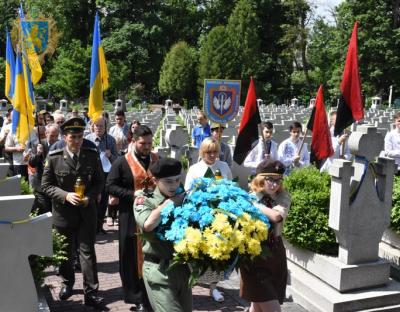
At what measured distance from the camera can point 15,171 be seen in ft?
31.6

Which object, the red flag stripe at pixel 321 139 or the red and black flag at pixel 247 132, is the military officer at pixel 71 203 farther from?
the red flag stripe at pixel 321 139

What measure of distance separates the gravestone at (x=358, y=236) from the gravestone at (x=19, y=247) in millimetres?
3006

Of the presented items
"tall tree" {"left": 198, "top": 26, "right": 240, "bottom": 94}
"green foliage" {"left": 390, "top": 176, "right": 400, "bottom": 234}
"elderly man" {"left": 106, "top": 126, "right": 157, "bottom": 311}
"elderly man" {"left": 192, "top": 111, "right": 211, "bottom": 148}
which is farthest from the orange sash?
"tall tree" {"left": 198, "top": 26, "right": 240, "bottom": 94}

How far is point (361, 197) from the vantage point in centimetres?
580

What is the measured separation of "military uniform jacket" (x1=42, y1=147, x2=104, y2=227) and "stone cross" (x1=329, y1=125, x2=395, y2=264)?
2590mm

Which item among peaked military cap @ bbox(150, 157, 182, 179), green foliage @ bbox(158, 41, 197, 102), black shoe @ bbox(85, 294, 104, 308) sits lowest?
black shoe @ bbox(85, 294, 104, 308)

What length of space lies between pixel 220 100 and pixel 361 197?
4765mm

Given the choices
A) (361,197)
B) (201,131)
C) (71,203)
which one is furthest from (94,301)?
(201,131)

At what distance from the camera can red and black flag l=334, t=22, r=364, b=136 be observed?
7137mm

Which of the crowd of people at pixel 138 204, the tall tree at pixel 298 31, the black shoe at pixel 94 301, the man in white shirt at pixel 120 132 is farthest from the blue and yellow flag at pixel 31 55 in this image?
the tall tree at pixel 298 31

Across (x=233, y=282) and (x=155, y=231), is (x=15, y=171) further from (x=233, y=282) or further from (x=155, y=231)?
(x=155, y=231)

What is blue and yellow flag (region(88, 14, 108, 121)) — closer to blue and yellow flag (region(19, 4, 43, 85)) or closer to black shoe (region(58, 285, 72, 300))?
blue and yellow flag (region(19, 4, 43, 85))

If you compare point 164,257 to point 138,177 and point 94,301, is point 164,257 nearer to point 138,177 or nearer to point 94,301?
point 138,177

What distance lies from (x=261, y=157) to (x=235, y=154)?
0.83m
